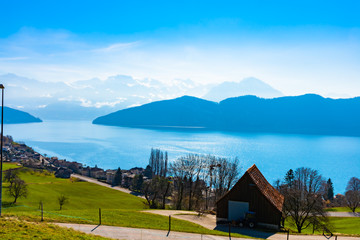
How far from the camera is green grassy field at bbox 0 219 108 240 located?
14312mm

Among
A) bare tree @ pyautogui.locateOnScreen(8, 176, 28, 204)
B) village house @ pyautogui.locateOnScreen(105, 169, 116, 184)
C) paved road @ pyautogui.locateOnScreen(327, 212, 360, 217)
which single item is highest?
bare tree @ pyautogui.locateOnScreen(8, 176, 28, 204)

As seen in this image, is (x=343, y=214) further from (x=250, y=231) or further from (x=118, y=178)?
(x=118, y=178)

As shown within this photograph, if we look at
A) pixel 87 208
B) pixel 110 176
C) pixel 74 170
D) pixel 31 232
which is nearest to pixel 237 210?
pixel 31 232

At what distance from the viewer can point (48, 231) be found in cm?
1589

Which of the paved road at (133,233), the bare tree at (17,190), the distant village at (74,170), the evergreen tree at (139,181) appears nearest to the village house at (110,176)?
the distant village at (74,170)

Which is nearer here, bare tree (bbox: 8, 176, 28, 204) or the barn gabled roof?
the barn gabled roof

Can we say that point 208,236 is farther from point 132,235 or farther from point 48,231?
point 48,231

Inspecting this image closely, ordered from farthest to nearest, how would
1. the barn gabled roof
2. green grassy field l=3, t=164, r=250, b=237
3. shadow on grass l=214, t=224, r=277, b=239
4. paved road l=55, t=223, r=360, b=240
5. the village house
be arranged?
the village house → the barn gabled roof → shadow on grass l=214, t=224, r=277, b=239 → green grassy field l=3, t=164, r=250, b=237 → paved road l=55, t=223, r=360, b=240

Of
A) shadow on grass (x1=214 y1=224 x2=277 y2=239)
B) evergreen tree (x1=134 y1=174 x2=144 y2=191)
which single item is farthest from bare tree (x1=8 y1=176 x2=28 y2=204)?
shadow on grass (x1=214 y1=224 x2=277 y2=239)

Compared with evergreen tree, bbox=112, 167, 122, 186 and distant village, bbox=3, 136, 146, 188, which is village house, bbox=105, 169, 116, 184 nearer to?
distant village, bbox=3, 136, 146, 188

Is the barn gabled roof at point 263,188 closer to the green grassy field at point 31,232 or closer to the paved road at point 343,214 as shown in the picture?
the green grassy field at point 31,232

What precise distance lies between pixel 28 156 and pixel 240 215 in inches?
6835

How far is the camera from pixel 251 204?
2952 cm

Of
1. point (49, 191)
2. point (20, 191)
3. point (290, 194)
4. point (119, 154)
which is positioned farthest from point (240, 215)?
point (119, 154)
